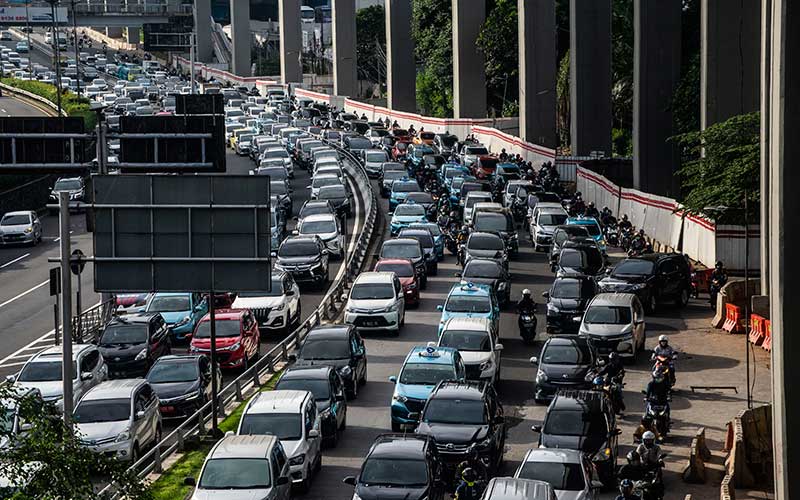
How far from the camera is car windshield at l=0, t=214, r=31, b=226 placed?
63250 mm

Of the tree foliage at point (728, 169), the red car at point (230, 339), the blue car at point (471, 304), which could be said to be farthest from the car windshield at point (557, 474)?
the tree foliage at point (728, 169)

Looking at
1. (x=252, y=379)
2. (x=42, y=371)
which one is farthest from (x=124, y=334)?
(x=42, y=371)

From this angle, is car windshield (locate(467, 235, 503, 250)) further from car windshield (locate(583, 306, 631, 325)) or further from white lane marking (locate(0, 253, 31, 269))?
white lane marking (locate(0, 253, 31, 269))

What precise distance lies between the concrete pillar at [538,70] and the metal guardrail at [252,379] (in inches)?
1408

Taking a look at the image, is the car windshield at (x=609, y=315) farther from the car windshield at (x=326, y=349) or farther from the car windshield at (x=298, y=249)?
the car windshield at (x=298, y=249)

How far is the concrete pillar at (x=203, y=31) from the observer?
17262cm

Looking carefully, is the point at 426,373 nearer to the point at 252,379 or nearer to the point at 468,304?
the point at 252,379

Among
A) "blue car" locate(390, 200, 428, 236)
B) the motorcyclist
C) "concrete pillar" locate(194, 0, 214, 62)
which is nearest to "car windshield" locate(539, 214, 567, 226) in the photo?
"blue car" locate(390, 200, 428, 236)

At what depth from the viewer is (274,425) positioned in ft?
90.5

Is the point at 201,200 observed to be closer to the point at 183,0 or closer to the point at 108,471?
the point at 108,471

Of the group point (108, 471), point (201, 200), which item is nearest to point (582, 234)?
point (201, 200)

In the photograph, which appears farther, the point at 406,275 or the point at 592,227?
the point at 592,227

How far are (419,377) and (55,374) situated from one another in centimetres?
801

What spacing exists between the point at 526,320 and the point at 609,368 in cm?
791
